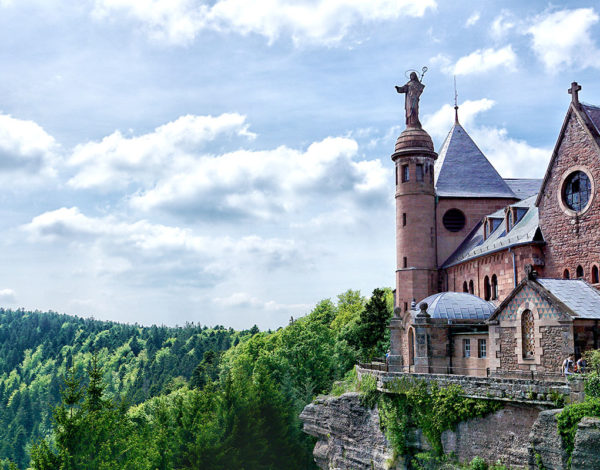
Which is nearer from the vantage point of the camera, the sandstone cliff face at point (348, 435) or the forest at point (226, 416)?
the forest at point (226, 416)

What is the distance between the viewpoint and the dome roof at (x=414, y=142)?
54156 mm

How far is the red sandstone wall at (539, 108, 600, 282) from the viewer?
1372 inches

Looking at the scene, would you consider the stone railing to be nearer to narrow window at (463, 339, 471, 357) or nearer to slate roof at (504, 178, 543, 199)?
narrow window at (463, 339, 471, 357)

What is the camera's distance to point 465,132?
2411 inches

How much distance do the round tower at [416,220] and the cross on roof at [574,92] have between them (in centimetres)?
1796

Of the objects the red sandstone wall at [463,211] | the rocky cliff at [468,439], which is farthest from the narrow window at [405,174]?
the rocky cliff at [468,439]

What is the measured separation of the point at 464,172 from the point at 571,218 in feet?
70.8

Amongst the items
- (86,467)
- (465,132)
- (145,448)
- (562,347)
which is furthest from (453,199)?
(86,467)

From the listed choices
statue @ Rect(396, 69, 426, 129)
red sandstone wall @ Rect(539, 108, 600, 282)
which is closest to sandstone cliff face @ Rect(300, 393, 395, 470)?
red sandstone wall @ Rect(539, 108, 600, 282)

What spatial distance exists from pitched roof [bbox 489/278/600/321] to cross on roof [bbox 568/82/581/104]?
10.6 meters

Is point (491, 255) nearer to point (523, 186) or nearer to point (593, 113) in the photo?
point (593, 113)

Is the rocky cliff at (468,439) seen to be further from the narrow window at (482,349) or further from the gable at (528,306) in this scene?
the narrow window at (482,349)

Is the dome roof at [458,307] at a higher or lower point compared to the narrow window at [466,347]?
higher

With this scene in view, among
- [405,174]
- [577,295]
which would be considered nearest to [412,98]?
[405,174]
